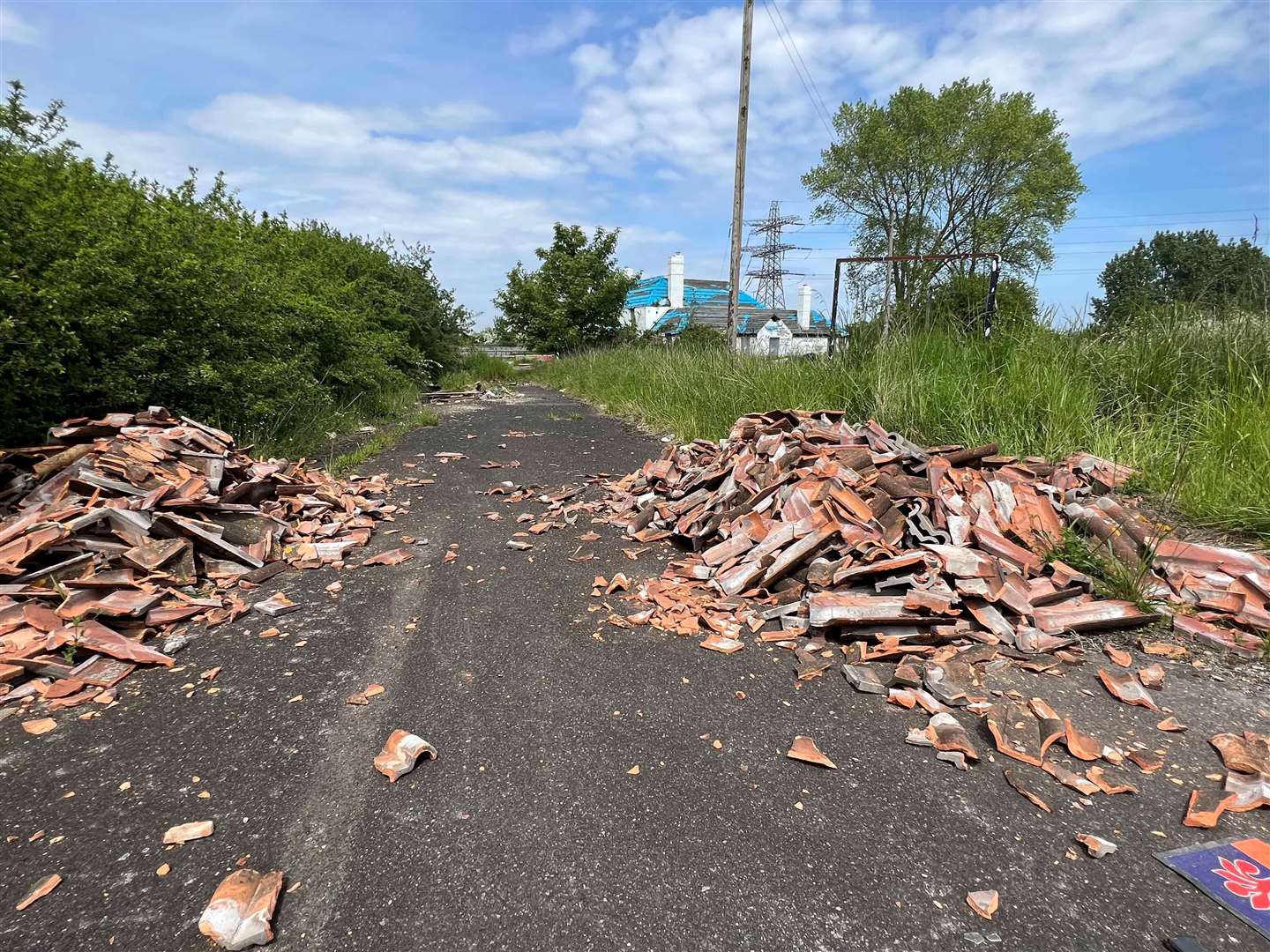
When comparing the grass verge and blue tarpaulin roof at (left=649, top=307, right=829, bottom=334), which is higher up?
blue tarpaulin roof at (left=649, top=307, right=829, bottom=334)

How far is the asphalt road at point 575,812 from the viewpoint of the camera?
62.6 inches

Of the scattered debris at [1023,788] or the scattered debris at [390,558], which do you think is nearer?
the scattered debris at [1023,788]

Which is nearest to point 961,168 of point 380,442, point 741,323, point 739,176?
point 741,323

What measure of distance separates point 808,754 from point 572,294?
91.6 ft

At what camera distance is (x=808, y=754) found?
2.25 meters

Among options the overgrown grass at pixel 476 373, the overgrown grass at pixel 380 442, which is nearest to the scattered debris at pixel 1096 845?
the overgrown grass at pixel 380 442

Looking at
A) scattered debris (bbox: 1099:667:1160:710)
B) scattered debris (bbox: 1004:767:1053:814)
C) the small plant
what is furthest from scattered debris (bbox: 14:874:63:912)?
scattered debris (bbox: 1099:667:1160:710)

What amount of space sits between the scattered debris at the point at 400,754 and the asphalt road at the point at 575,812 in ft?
0.15

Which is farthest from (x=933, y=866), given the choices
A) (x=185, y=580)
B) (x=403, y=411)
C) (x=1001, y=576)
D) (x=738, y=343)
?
(x=403, y=411)

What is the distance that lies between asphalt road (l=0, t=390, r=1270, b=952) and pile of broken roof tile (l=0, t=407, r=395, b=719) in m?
0.33

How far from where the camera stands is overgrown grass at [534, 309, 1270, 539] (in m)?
3.89

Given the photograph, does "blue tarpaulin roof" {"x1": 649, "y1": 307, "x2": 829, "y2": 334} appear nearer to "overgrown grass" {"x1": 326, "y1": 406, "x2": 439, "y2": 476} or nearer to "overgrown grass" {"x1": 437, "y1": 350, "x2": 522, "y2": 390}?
"overgrown grass" {"x1": 437, "y1": 350, "x2": 522, "y2": 390}

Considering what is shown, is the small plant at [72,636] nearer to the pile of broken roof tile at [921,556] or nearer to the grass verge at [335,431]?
the grass verge at [335,431]

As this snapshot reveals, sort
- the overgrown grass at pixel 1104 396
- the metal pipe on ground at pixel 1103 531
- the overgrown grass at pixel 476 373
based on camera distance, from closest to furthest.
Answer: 1. the metal pipe on ground at pixel 1103 531
2. the overgrown grass at pixel 1104 396
3. the overgrown grass at pixel 476 373
